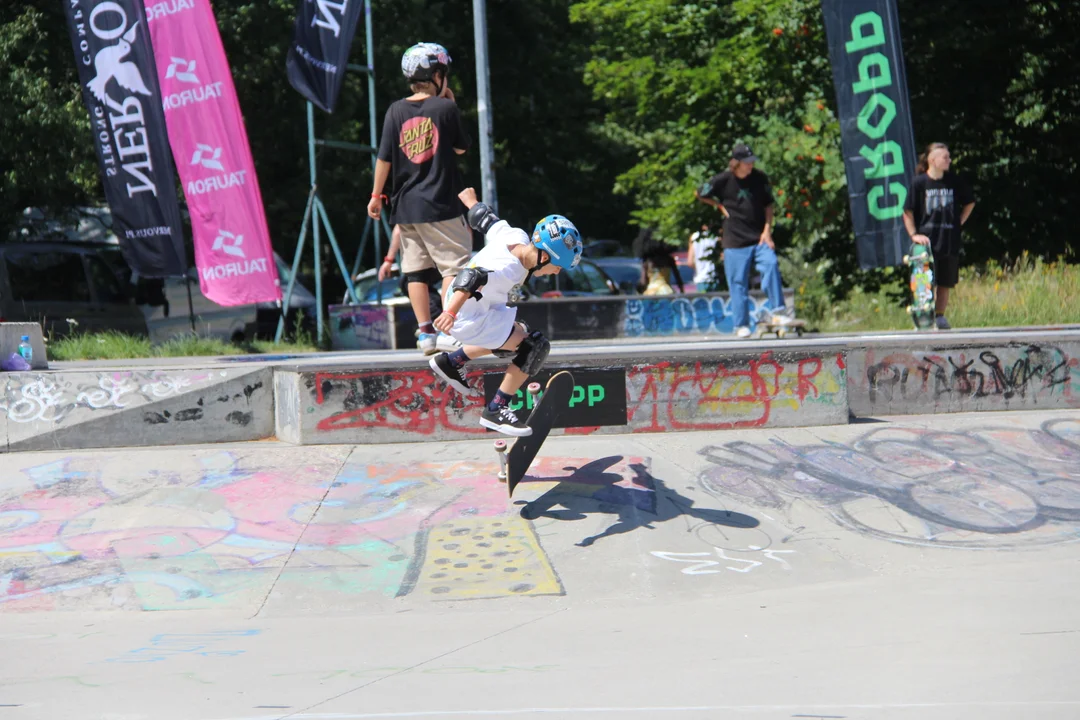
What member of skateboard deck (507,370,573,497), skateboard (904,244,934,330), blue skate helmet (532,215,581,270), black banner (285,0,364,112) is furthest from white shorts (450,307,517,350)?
black banner (285,0,364,112)

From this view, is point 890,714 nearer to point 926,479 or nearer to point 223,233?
point 926,479

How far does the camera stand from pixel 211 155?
1145cm

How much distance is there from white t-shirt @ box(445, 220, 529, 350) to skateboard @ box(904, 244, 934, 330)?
4.81 meters

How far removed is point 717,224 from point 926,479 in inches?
424

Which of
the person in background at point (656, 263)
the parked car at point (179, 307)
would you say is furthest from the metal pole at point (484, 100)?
the parked car at point (179, 307)

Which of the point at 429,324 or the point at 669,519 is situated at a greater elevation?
the point at 429,324

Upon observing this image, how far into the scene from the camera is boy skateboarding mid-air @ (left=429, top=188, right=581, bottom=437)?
5734 millimetres

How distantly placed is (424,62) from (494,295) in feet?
5.60

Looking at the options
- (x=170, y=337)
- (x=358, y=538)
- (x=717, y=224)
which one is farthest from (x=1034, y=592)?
(x=717, y=224)

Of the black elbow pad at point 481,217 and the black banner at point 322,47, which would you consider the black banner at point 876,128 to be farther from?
the black elbow pad at point 481,217

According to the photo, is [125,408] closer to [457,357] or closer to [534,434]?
[457,357]

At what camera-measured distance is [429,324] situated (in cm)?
722

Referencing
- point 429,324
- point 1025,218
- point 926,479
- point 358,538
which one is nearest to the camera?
point 358,538

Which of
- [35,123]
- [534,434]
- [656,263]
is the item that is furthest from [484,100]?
[534,434]
